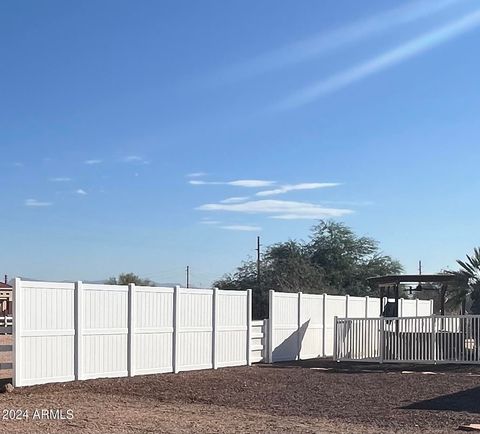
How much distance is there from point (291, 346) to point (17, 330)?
36.7 feet

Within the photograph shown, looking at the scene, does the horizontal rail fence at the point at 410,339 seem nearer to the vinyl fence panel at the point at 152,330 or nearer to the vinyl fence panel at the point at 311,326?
the vinyl fence panel at the point at 311,326

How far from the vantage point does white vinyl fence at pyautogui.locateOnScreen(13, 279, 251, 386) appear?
15.5 metres

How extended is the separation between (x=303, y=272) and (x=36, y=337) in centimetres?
3489

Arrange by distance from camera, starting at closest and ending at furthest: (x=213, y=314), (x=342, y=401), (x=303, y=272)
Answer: (x=342, y=401) < (x=213, y=314) < (x=303, y=272)

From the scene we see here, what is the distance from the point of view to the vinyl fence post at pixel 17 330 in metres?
14.9

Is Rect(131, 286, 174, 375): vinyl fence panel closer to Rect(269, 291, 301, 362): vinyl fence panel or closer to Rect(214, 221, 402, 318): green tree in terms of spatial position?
Rect(269, 291, 301, 362): vinyl fence panel

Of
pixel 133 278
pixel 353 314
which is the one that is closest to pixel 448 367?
pixel 353 314

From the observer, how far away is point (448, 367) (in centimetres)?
2134

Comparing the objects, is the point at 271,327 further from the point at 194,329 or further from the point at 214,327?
the point at 194,329

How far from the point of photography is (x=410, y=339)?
22.7 metres

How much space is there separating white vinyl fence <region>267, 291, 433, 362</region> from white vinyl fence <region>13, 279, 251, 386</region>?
1.65 m

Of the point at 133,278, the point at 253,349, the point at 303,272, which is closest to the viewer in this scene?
the point at 253,349

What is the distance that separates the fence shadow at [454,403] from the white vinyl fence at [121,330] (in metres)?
6.63

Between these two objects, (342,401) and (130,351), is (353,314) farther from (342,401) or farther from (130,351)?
(342,401)
